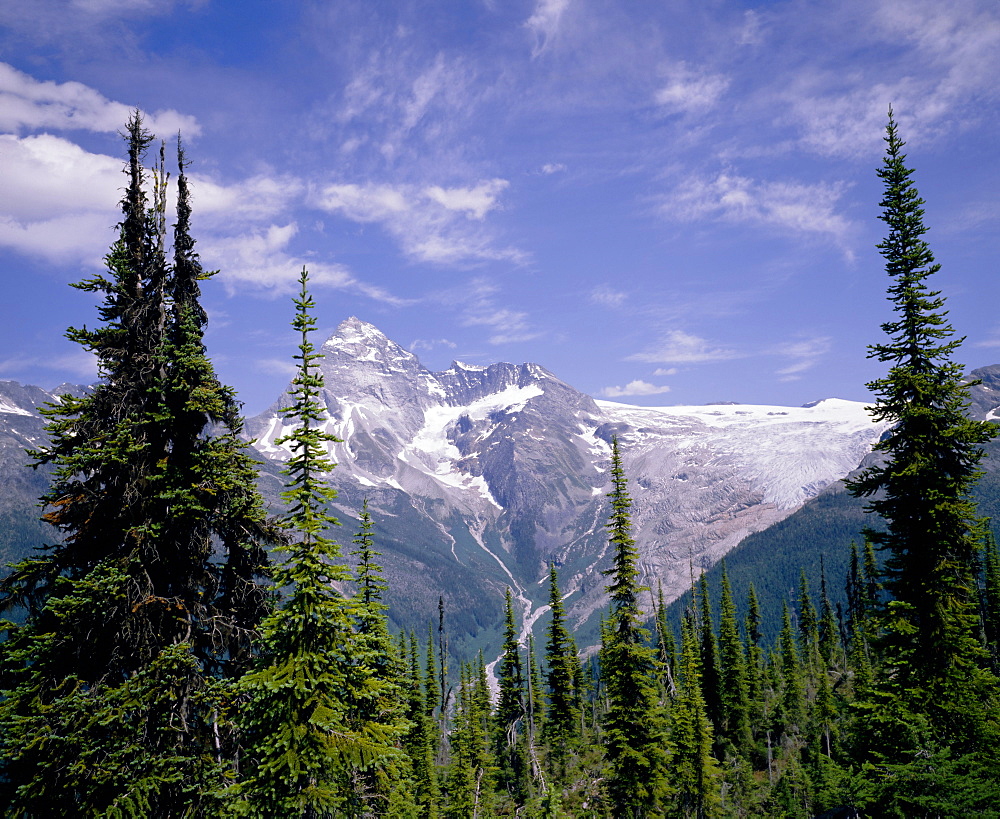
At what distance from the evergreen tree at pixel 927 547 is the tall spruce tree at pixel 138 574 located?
19025 millimetres

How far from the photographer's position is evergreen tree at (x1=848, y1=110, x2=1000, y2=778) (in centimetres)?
1727

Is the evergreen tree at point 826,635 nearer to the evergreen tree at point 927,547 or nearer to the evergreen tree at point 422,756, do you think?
the evergreen tree at point 422,756

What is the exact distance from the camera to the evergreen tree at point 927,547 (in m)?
17.3

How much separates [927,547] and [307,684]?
62.6 feet

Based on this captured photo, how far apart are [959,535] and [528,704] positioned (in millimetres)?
55485

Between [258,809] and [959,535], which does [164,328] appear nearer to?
[258,809]

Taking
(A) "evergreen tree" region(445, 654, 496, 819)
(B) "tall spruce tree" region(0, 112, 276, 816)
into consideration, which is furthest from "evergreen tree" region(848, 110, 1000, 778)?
(A) "evergreen tree" region(445, 654, 496, 819)

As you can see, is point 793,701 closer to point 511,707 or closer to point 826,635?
point 826,635

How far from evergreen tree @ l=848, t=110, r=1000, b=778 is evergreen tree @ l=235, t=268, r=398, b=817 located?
15.2 m

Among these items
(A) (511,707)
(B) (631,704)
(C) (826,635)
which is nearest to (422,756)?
(A) (511,707)

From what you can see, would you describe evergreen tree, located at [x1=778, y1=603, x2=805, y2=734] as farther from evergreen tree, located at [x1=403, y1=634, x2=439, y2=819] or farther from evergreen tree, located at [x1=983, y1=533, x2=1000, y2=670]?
evergreen tree, located at [x1=403, y1=634, x2=439, y2=819]

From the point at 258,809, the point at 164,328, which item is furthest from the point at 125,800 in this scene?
the point at 164,328

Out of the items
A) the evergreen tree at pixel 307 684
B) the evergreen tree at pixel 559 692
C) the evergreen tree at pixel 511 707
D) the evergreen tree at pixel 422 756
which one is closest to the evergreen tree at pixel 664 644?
the evergreen tree at pixel 559 692

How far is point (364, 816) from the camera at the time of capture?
16.3 meters
